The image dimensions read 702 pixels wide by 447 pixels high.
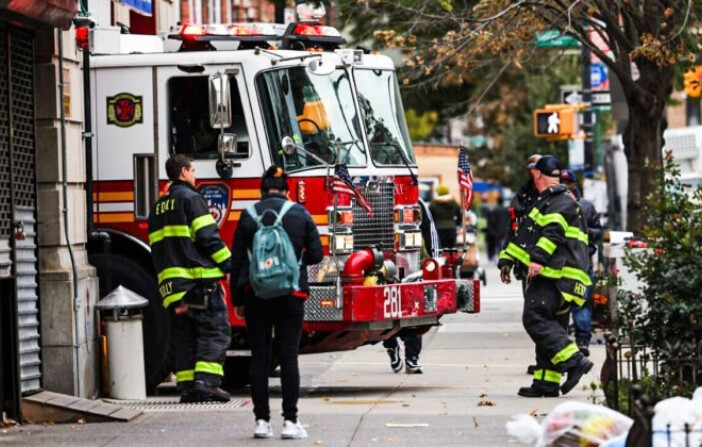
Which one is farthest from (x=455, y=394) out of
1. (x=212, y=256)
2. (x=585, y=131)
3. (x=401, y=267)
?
(x=585, y=131)

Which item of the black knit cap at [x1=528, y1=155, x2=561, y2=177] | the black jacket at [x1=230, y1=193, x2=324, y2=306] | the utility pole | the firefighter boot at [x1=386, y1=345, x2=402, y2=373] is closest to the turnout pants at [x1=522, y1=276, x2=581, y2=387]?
the black knit cap at [x1=528, y1=155, x2=561, y2=177]

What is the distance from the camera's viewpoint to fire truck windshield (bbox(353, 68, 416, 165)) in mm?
14031

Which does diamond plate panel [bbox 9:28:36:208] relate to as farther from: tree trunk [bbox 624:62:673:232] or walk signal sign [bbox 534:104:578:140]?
walk signal sign [bbox 534:104:578:140]

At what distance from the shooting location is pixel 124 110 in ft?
45.1

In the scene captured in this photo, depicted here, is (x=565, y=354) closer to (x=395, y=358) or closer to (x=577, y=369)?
(x=577, y=369)

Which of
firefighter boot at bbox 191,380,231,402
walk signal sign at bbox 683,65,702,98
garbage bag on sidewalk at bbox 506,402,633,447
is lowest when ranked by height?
firefighter boot at bbox 191,380,231,402

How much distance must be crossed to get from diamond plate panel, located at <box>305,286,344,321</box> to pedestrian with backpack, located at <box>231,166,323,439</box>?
7.99 ft

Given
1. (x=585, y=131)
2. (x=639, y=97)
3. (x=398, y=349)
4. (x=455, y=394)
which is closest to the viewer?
(x=455, y=394)

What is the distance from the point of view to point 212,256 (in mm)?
Result: 12438

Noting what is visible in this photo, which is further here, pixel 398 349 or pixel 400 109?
pixel 398 349

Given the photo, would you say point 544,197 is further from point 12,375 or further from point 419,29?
point 419,29

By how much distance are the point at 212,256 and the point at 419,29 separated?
369 inches

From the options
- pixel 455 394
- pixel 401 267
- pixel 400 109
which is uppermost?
pixel 400 109

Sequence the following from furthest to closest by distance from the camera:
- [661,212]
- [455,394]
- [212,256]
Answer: [455,394] → [212,256] → [661,212]
